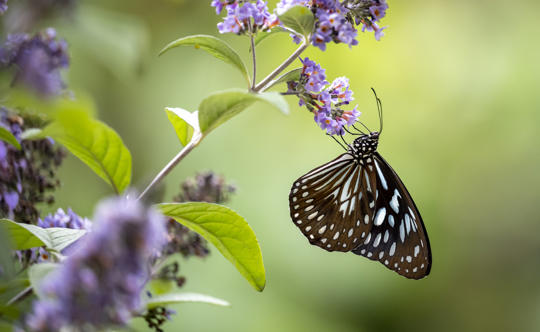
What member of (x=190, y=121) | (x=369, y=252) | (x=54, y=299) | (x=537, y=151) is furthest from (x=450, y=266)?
(x=54, y=299)

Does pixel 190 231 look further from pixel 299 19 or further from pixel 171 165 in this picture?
pixel 299 19

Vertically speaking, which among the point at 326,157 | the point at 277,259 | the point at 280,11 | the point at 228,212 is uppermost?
the point at 326,157

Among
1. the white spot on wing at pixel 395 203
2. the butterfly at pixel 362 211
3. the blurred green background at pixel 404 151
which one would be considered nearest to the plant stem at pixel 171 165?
the butterfly at pixel 362 211

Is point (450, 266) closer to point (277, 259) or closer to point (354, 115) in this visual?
point (277, 259)

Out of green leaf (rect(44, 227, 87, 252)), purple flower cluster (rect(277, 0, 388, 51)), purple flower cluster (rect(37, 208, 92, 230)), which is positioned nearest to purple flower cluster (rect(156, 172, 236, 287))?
purple flower cluster (rect(37, 208, 92, 230))

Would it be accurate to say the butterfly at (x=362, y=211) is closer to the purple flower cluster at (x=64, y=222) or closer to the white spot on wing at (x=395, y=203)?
the white spot on wing at (x=395, y=203)

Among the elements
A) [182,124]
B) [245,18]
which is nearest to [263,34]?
[245,18]

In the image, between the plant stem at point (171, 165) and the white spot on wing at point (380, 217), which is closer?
the plant stem at point (171, 165)
